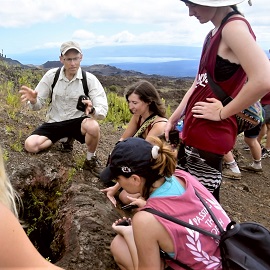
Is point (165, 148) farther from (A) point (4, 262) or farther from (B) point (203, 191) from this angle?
(A) point (4, 262)

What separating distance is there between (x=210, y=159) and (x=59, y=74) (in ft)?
8.23

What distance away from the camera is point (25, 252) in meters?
1.18

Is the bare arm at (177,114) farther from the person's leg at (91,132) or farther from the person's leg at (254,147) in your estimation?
the person's leg at (254,147)

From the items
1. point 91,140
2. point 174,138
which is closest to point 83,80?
point 91,140

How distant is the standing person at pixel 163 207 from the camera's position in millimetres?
2320

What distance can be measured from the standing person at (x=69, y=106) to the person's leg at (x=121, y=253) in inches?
62.4

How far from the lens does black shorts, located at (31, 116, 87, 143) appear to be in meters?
4.69

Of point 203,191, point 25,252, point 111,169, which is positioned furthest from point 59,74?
point 25,252

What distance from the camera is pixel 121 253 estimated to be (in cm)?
280

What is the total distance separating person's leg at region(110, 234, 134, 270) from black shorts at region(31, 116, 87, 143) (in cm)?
199

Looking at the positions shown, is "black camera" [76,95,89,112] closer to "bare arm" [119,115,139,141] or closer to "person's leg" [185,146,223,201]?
"bare arm" [119,115,139,141]

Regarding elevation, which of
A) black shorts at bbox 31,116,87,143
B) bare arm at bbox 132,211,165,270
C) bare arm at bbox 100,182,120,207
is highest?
black shorts at bbox 31,116,87,143

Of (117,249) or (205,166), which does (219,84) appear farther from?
(117,249)

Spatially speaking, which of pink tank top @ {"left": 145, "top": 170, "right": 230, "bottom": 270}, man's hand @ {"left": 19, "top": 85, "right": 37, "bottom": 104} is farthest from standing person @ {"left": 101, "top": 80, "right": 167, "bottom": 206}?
pink tank top @ {"left": 145, "top": 170, "right": 230, "bottom": 270}
